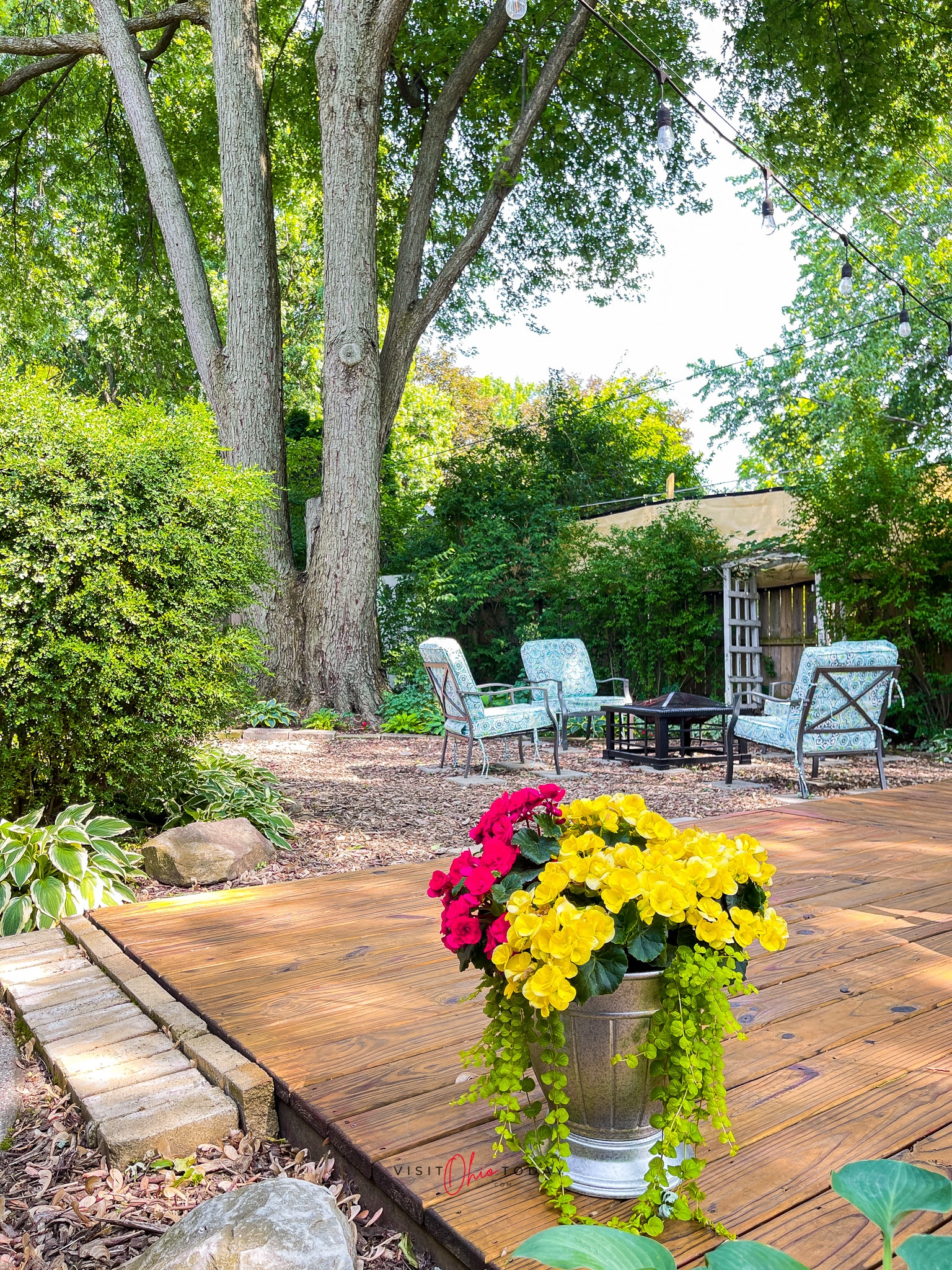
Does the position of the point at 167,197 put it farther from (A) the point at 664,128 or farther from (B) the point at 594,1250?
(B) the point at 594,1250

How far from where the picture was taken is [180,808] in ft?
13.1

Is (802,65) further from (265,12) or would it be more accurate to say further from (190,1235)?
(190,1235)

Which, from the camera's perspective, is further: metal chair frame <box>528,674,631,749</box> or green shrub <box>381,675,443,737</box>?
green shrub <box>381,675,443,737</box>

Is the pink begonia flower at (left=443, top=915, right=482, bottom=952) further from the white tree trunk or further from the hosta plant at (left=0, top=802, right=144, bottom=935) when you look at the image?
the white tree trunk

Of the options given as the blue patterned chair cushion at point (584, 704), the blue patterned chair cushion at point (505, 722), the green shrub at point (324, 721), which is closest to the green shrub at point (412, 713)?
the green shrub at point (324, 721)

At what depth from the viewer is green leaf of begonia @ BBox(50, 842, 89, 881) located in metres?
3.06

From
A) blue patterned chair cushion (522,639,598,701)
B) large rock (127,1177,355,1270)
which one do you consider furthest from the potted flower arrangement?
blue patterned chair cushion (522,639,598,701)

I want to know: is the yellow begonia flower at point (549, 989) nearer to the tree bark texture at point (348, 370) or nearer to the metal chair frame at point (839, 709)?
the metal chair frame at point (839, 709)

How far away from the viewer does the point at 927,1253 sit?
0.78 m

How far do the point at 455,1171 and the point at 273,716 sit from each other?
23.4 feet

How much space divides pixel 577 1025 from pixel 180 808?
10.2ft

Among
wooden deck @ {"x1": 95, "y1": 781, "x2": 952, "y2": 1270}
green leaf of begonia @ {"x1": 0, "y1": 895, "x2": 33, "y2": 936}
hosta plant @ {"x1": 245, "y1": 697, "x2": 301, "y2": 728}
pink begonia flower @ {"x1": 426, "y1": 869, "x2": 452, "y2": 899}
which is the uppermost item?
pink begonia flower @ {"x1": 426, "y1": 869, "x2": 452, "y2": 899}

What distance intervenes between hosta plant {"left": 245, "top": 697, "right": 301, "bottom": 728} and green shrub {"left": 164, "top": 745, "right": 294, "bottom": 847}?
3580 mm

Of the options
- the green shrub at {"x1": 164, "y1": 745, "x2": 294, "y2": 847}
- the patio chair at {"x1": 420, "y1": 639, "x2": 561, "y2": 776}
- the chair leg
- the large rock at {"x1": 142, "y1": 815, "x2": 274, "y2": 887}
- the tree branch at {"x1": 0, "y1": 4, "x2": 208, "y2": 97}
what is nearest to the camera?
the large rock at {"x1": 142, "y1": 815, "x2": 274, "y2": 887}
